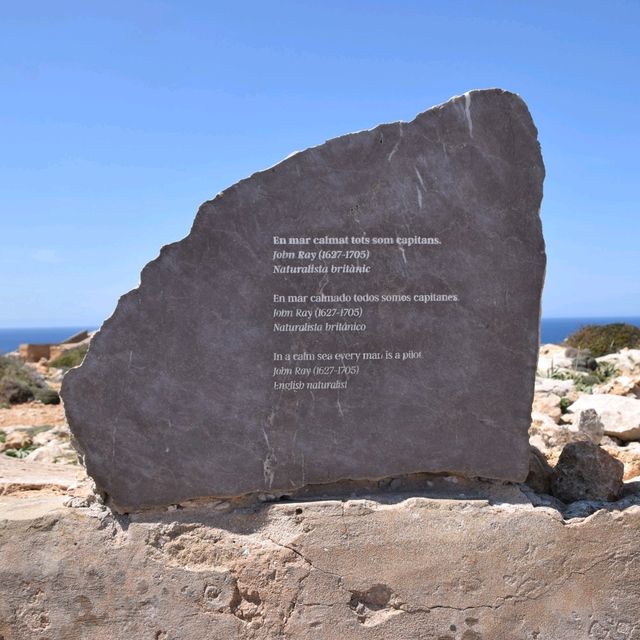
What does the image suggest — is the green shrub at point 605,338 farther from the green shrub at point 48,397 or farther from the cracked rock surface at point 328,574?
the cracked rock surface at point 328,574

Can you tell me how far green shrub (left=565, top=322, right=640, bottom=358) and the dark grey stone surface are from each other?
11.4 meters

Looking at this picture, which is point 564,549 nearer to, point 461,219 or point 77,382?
point 461,219

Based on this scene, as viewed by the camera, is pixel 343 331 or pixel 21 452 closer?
pixel 343 331

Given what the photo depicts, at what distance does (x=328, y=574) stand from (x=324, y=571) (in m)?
0.02

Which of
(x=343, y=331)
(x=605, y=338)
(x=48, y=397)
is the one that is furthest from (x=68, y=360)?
(x=343, y=331)

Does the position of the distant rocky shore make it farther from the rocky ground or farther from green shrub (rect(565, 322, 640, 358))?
green shrub (rect(565, 322, 640, 358))

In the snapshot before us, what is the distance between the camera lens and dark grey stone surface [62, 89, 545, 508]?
3.38 metres

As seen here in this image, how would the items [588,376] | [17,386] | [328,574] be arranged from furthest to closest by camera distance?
1. [17,386]
2. [588,376]
3. [328,574]

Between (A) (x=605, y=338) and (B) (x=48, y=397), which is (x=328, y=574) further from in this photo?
(A) (x=605, y=338)

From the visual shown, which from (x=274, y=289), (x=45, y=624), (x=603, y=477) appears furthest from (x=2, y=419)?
(x=603, y=477)

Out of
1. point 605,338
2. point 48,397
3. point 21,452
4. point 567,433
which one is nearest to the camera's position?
point 567,433

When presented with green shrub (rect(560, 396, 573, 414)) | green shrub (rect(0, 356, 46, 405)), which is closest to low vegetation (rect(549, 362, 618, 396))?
green shrub (rect(560, 396, 573, 414))

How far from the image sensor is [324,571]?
334 centimetres

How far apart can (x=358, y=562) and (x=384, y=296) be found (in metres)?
1.25
